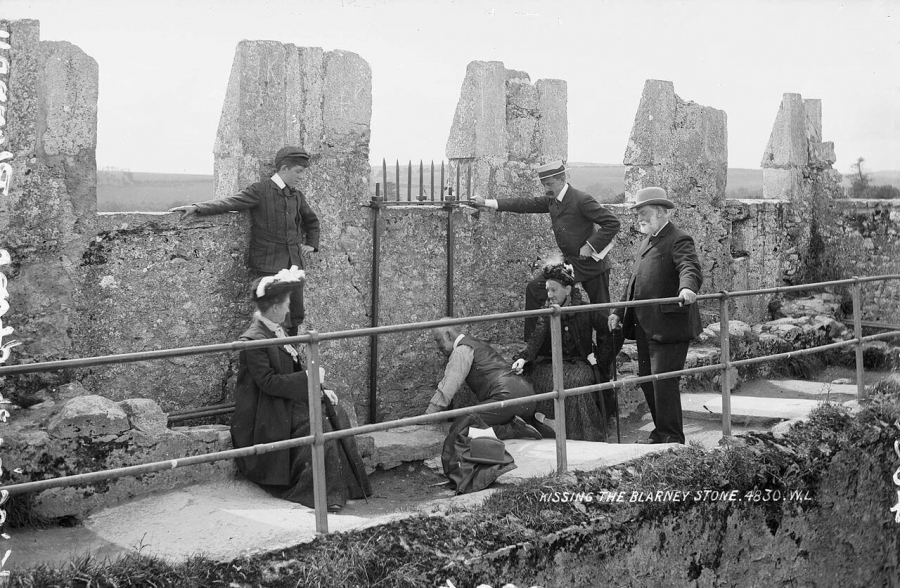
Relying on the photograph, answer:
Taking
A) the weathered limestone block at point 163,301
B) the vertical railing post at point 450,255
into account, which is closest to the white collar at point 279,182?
the weathered limestone block at point 163,301

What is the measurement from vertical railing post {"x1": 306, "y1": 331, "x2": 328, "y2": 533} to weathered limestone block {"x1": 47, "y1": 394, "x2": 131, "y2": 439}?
5.08ft

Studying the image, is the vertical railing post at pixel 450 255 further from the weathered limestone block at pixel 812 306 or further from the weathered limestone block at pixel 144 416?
the weathered limestone block at pixel 812 306

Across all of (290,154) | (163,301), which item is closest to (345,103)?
(290,154)

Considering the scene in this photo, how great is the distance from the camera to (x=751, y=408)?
304 inches

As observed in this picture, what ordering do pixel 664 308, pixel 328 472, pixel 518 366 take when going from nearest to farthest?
pixel 328 472 → pixel 664 308 → pixel 518 366

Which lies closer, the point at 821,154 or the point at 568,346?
the point at 568,346

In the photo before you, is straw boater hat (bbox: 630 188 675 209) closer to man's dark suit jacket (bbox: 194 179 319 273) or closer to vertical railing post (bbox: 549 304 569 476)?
vertical railing post (bbox: 549 304 569 476)

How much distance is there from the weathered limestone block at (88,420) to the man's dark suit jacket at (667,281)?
346cm

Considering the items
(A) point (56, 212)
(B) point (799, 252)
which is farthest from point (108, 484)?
(B) point (799, 252)

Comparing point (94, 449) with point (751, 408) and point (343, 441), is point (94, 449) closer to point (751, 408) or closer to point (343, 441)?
point (343, 441)

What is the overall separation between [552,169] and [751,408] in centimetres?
242

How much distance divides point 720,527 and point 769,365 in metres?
3.94

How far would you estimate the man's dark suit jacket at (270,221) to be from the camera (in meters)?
7.00

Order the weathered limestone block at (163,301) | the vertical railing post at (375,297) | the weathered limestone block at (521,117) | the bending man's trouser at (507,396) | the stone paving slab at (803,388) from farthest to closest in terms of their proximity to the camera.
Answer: the weathered limestone block at (521,117) → the stone paving slab at (803,388) → the vertical railing post at (375,297) → the bending man's trouser at (507,396) → the weathered limestone block at (163,301)
